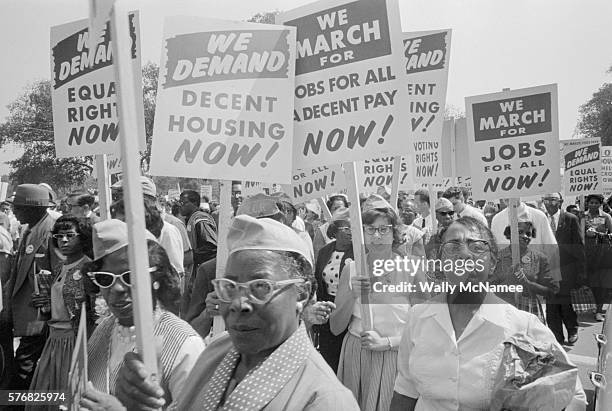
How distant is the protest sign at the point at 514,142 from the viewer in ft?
A: 20.5

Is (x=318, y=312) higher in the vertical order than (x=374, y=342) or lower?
higher

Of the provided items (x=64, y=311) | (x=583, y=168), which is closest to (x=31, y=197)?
(x=64, y=311)

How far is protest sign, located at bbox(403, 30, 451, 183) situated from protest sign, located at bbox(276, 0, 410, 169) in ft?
8.40

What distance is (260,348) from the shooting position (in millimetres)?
2053

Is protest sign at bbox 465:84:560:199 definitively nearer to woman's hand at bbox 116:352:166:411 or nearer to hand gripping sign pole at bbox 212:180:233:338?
hand gripping sign pole at bbox 212:180:233:338

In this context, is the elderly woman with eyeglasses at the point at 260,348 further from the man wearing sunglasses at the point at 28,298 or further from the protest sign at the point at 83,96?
the protest sign at the point at 83,96

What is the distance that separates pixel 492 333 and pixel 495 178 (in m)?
3.78

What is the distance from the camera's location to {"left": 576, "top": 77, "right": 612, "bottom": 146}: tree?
1907 inches

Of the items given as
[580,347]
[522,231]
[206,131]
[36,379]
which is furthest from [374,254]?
[580,347]

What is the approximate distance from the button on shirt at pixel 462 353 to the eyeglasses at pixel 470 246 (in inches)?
7.4

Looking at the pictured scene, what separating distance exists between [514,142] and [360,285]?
2800 millimetres

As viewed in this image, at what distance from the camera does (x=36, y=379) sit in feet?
14.5

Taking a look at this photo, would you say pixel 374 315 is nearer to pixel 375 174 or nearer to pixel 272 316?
pixel 272 316

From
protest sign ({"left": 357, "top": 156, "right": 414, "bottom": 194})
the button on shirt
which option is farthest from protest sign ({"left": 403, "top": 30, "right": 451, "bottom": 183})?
the button on shirt
